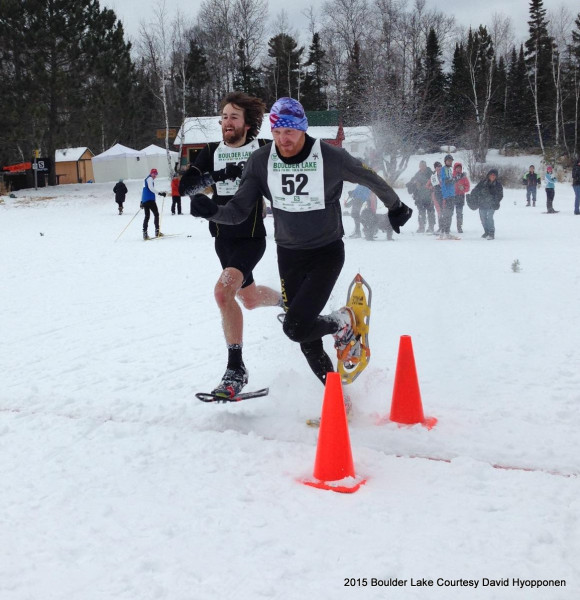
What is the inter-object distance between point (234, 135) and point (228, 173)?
26 centimetres

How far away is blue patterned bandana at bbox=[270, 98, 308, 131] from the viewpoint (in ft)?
11.8

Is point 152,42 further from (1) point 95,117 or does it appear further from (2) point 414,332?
(2) point 414,332

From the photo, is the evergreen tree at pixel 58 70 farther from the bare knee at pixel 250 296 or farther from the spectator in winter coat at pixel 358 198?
the bare knee at pixel 250 296

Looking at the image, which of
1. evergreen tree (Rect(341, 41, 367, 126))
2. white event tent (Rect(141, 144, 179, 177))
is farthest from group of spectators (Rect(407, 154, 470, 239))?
white event tent (Rect(141, 144, 179, 177))

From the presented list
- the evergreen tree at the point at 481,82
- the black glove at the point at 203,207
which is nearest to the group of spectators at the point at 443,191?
the black glove at the point at 203,207

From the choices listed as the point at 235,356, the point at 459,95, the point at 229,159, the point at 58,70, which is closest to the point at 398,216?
the point at 229,159

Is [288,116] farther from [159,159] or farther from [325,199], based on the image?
[159,159]

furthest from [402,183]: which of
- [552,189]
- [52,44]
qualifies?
[52,44]

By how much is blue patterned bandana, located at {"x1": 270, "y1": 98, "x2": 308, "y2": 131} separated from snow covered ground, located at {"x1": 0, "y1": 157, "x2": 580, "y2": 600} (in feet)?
5.79

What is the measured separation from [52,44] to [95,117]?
4.55 m

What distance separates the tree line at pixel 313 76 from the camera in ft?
118

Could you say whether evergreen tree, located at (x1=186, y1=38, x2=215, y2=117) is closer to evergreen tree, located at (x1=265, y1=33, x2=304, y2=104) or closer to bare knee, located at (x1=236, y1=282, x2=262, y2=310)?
evergreen tree, located at (x1=265, y1=33, x2=304, y2=104)

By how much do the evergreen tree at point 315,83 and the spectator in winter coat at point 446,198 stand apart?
38.2 meters

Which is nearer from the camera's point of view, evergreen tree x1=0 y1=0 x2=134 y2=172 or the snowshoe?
the snowshoe
